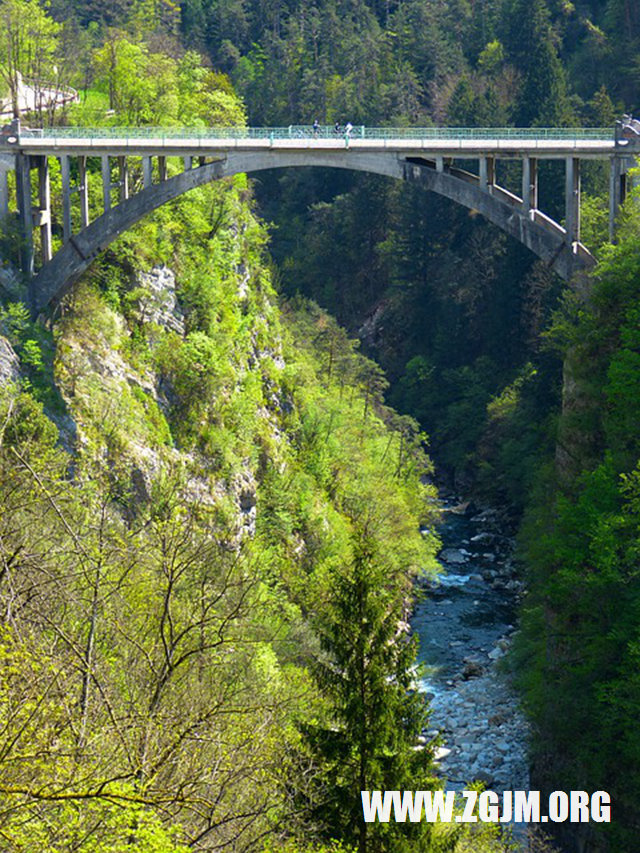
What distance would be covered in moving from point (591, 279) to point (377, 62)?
47.3 metres

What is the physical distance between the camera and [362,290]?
6950cm

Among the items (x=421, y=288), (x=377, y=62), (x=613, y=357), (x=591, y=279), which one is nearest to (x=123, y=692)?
(x=613, y=357)

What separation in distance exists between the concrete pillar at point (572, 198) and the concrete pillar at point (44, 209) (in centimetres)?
1338

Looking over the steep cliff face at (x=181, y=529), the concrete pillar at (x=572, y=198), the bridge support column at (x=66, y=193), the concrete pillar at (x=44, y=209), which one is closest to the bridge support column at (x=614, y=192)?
the concrete pillar at (x=572, y=198)

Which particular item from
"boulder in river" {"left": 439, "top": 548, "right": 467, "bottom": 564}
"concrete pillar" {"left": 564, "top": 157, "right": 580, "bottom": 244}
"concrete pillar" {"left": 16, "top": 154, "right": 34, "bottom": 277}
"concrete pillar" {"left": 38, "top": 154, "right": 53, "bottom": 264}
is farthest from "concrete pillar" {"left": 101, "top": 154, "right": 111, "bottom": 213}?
"boulder in river" {"left": 439, "top": 548, "right": 467, "bottom": 564}

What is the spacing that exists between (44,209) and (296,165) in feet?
21.9

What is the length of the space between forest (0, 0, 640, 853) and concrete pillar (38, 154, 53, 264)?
0.72 metres

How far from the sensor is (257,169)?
34.1 meters

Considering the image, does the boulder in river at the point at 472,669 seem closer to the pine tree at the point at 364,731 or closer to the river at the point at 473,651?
the river at the point at 473,651

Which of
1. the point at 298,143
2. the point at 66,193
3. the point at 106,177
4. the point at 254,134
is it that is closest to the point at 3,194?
the point at 66,193

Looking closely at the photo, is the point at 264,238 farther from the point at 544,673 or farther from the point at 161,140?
the point at 544,673

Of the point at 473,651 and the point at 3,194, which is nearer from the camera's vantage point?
the point at 3,194

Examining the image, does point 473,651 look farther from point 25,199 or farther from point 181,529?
point 25,199

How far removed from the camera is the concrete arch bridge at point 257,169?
3303 cm
